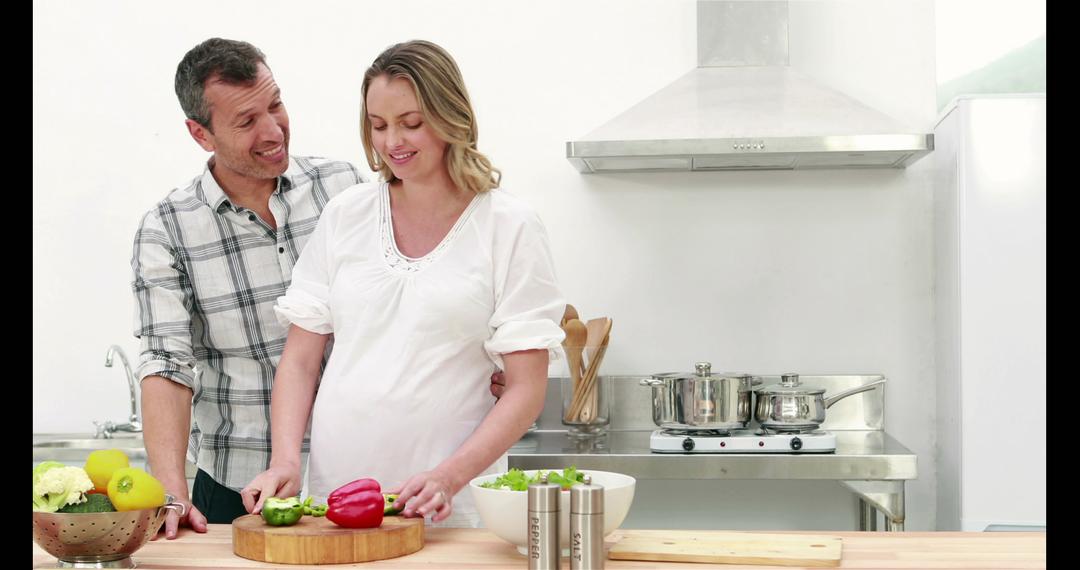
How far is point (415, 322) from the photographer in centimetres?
173

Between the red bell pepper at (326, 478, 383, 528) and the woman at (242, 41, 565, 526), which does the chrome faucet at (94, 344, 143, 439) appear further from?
the red bell pepper at (326, 478, 383, 528)

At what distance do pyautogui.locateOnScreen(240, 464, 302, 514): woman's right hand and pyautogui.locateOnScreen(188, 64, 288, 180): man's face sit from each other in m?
0.63

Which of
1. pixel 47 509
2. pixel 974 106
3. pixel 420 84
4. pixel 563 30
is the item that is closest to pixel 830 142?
pixel 974 106

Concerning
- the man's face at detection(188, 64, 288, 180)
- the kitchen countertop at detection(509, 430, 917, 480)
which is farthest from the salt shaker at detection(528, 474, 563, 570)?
the kitchen countertop at detection(509, 430, 917, 480)

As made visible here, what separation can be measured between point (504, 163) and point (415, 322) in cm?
178

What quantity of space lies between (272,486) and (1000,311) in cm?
215

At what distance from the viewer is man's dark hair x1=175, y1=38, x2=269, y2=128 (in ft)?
6.50

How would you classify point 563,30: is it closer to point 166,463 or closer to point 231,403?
point 231,403

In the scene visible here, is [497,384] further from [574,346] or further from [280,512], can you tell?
[574,346]

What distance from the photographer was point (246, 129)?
6.59 feet

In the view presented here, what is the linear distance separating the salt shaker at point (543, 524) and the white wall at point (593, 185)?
2.17m

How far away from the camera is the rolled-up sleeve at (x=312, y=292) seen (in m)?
1.82

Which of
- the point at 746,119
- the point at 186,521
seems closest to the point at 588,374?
the point at 746,119
